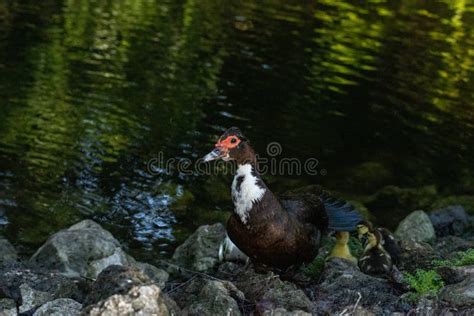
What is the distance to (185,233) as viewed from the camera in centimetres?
1227

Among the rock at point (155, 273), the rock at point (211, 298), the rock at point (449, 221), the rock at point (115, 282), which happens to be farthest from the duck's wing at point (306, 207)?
the rock at point (449, 221)

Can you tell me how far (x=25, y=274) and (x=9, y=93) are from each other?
11.3 metres

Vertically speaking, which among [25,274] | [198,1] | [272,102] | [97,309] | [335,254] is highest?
[97,309]

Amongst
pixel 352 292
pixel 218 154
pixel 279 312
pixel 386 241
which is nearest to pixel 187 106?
pixel 386 241

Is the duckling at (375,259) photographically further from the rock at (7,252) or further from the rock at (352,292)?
the rock at (7,252)

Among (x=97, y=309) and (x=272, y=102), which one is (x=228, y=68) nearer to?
(x=272, y=102)

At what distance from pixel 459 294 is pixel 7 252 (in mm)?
6214

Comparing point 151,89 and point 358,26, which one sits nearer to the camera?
point 151,89

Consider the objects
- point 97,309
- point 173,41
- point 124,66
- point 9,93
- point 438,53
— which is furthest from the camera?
point 438,53

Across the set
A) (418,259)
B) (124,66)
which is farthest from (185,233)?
(124,66)

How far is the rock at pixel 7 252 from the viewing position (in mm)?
9883

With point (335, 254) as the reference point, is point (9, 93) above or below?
below

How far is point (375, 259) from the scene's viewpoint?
8.66m

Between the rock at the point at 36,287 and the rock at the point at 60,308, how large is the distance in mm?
245
